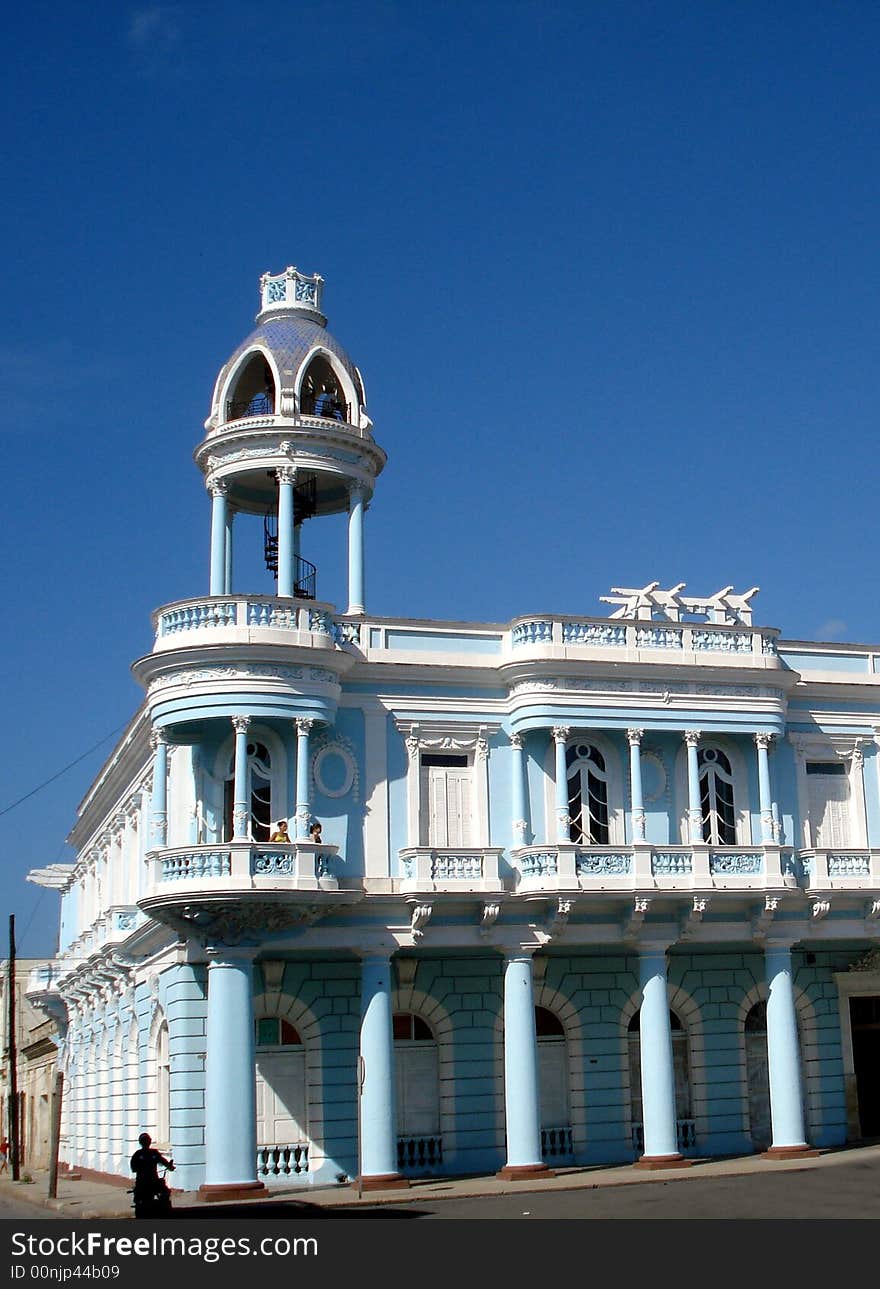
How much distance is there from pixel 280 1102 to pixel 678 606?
1333 cm

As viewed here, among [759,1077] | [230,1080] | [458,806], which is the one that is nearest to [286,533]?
[458,806]

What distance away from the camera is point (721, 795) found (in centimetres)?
3509

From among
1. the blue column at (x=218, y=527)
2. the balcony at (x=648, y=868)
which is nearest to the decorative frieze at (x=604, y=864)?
the balcony at (x=648, y=868)

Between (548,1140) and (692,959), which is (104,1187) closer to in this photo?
(548,1140)

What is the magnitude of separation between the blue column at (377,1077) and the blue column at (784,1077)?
26.1 feet

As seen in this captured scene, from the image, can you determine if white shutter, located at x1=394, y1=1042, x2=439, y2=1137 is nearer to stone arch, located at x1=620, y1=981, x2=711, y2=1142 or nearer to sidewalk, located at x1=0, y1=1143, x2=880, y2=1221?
sidewalk, located at x1=0, y1=1143, x2=880, y2=1221

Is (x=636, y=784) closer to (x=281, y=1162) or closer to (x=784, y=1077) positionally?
(x=784, y=1077)

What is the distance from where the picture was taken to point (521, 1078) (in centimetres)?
3148

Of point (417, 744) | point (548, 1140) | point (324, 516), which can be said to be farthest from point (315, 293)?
point (548, 1140)

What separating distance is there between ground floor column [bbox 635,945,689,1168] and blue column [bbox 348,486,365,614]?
9181mm

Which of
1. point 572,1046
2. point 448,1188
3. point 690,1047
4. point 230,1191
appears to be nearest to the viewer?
point 230,1191

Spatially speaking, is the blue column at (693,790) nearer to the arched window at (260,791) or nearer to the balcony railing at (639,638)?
the balcony railing at (639,638)

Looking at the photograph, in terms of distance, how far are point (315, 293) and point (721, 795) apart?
14372mm

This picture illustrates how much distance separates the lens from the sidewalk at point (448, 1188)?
92.3 ft
